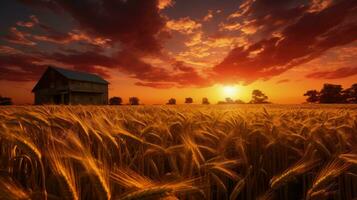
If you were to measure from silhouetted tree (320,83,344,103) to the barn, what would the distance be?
3946 centimetres

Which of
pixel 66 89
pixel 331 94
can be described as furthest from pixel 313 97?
pixel 66 89

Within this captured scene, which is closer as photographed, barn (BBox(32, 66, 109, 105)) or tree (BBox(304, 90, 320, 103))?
barn (BBox(32, 66, 109, 105))

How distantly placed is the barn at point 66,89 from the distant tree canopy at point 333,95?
38981mm

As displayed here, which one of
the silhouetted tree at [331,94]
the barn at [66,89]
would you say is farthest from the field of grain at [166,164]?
the silhouetted tree at [331,94]

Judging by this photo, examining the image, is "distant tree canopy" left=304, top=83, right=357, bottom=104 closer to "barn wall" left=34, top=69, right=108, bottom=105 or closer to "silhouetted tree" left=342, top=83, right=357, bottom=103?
"silhouetted tree" left=342, top=83, right=357, bottom=103

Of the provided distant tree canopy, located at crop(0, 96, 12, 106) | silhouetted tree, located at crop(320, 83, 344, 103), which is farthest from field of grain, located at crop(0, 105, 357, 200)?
silhouetted tree, located at crop(320, 83, 344, 103)

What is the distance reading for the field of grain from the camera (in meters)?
0.99

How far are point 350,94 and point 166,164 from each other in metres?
45.9

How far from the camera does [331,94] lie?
37.7 metres

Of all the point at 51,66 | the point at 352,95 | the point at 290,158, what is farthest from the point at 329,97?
the point at 51,66

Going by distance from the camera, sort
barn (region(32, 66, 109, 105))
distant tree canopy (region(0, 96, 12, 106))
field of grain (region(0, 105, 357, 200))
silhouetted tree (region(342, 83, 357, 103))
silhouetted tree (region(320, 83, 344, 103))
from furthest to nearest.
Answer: silhouetted tree (region(320, 83, 344, 103)) → silhouetted tree (region(342, 83, 357, 103)) → distant tree canopy (region(0, 96, 12, 106)) → barn (region(32, 66, 109, 105)) → field of grain (region(0, 105, 357, 200))

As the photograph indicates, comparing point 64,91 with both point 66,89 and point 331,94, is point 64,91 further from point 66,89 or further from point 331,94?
point 331,94

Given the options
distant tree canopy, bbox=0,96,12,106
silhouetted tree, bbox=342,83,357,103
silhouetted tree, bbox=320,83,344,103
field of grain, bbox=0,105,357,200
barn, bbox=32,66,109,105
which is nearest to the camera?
field of grain, bbox=0,105,357,200

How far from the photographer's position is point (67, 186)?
2.70 feet
